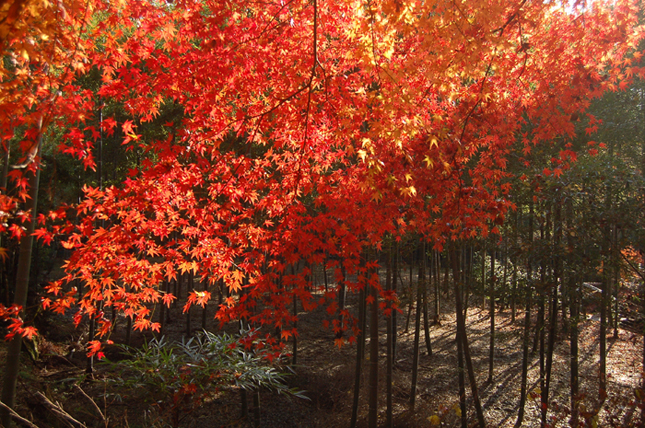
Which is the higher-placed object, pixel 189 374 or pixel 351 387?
pixel 189 374

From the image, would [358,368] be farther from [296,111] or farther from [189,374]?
[296,111]

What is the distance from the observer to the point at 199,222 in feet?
13.6

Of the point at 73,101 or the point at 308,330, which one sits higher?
the point at 73,101

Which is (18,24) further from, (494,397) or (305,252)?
(494,397)

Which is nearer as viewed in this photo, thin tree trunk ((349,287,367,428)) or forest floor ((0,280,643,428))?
forest floor ((0,280,643,428))

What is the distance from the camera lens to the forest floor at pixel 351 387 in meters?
5.69

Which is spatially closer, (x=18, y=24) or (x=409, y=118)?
(x=18, y=24)

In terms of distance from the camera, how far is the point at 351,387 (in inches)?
292

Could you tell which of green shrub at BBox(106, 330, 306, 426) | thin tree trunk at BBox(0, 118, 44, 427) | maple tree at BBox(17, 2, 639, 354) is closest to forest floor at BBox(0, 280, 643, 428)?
green shrub at BBox(106, 330, 306, 426)

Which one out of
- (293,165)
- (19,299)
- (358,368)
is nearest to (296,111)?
(293,165)

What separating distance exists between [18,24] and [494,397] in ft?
28.5

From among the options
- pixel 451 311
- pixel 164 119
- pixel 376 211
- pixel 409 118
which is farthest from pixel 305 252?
pixel 451 311

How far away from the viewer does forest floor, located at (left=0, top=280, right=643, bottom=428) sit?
18.7 feet

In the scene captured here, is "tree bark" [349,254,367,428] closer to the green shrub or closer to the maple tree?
the green shrub
